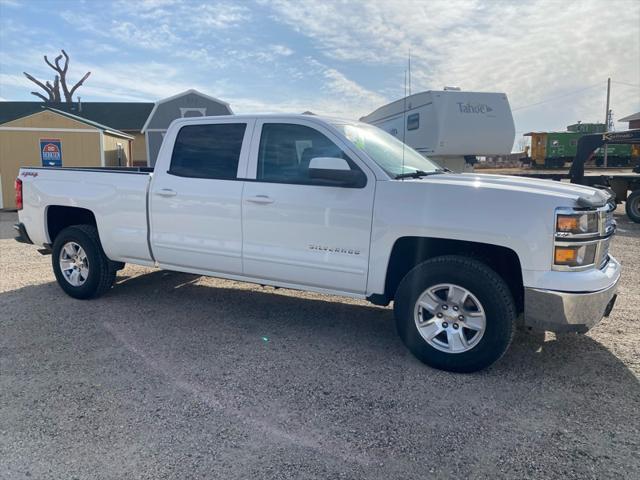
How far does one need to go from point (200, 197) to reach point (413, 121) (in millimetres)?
9912

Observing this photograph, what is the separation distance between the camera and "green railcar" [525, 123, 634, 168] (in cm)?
3659

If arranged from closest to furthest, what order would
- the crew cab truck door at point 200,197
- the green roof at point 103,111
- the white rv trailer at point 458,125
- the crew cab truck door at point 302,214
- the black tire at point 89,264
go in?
the crew cab truck door at point 302,214
the crew cab truck door at point 200,197
the black tire at point 89,264
the white rv trailer at point 458,125
the green roof at point 103,111

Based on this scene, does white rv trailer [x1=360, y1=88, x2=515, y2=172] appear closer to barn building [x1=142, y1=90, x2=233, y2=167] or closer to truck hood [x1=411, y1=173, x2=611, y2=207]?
truck hood [x1=411, y1=173, x2=611, y2=207]

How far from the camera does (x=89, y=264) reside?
5582 millimetres

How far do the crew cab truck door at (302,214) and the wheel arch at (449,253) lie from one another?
0.79 feet

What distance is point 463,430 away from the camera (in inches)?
119

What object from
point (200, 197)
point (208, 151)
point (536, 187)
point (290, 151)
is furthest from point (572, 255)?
point (208, 151)

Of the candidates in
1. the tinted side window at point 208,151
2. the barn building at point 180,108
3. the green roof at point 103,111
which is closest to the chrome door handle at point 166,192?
the tinted side window at point 208,151

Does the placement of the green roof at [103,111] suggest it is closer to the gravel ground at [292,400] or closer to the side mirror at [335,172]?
the gravel ground at [292,400]

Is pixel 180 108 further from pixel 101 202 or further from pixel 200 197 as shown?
pixel 200 197

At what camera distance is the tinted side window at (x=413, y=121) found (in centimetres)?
1328

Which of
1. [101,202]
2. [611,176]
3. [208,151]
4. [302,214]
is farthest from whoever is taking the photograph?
[611,176]

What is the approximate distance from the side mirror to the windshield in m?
0.29

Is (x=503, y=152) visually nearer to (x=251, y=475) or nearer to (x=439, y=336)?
(x=439, y=336)
